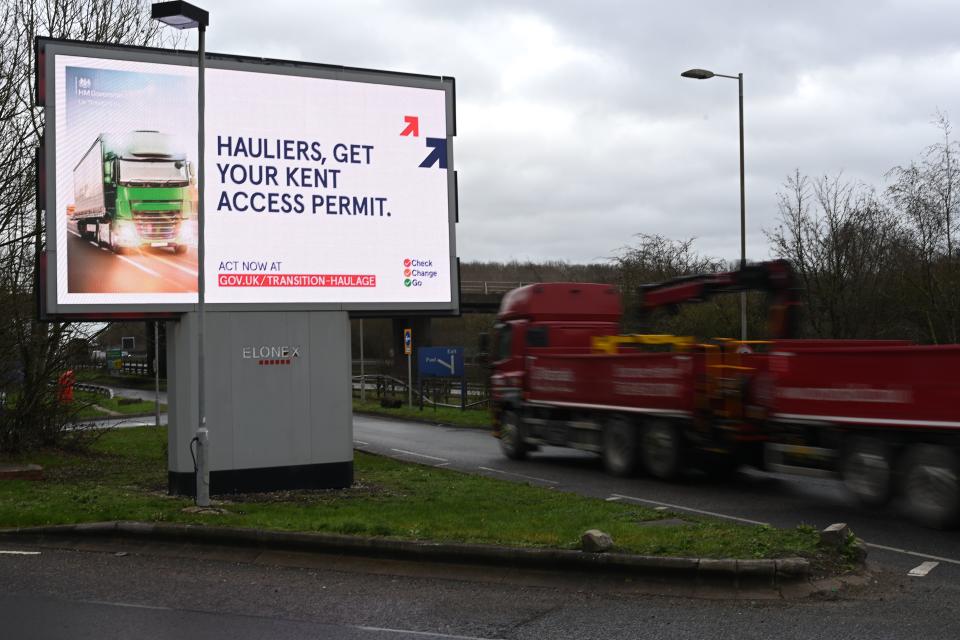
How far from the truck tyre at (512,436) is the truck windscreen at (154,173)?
361 inches

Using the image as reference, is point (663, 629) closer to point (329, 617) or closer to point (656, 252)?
point (329, 617)

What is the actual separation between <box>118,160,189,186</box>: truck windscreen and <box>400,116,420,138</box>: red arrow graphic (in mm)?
3256

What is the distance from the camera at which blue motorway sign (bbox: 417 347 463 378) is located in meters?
36.1

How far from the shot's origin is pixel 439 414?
34.2 metres

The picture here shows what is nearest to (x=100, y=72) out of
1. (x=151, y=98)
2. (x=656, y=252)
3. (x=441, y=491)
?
(x=151, y=98)

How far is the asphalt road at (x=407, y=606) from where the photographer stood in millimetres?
6777

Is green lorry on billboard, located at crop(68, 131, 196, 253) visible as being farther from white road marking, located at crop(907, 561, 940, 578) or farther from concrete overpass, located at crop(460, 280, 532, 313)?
concrete overpass, located at crop(460, 280, 532, 313)

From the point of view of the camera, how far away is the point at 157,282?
44.5ft

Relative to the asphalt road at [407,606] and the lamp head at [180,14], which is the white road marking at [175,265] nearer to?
the lamp head at [180,14]

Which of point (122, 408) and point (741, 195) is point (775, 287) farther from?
point (122, 408)

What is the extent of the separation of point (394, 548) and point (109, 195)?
6978 millimetres

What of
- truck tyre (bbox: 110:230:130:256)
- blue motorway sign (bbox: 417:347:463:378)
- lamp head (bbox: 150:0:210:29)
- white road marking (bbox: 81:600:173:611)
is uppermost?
lamp head (bbox: 150:0:210:29)

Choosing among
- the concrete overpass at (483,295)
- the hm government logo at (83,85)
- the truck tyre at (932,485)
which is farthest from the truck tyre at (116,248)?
the concrete overpass at (483,295)

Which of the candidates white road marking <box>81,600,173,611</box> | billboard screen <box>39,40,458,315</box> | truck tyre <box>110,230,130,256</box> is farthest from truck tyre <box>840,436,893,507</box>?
truck tyre <box>110,230,130,256</box>
